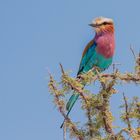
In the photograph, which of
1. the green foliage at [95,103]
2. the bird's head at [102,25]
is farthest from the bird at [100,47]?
the green foliage at [95,103]

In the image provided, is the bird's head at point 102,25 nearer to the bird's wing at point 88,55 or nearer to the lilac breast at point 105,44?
the lilac breast at point 105,44

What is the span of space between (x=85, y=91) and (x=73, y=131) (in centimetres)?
42

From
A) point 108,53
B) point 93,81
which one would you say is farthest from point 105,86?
point 108,53

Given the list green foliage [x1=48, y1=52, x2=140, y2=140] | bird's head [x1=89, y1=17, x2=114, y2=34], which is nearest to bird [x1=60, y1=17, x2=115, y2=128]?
bird's head [x1=89, y1=17, x2=114, y2=34]

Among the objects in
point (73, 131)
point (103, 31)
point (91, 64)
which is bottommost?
point (73, 131)

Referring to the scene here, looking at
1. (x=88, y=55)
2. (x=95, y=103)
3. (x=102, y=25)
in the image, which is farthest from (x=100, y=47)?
(x=95, y=103)

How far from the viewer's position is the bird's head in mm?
7811

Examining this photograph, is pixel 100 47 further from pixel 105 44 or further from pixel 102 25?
pixel 102 25

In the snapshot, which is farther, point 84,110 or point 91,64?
point 91,64

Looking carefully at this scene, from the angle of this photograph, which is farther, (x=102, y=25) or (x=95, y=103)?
(x=102, y=25)

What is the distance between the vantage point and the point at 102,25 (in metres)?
7.92

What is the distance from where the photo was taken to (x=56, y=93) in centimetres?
447

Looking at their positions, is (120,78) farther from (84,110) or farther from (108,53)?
(108,53)

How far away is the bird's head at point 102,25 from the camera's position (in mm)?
7811
